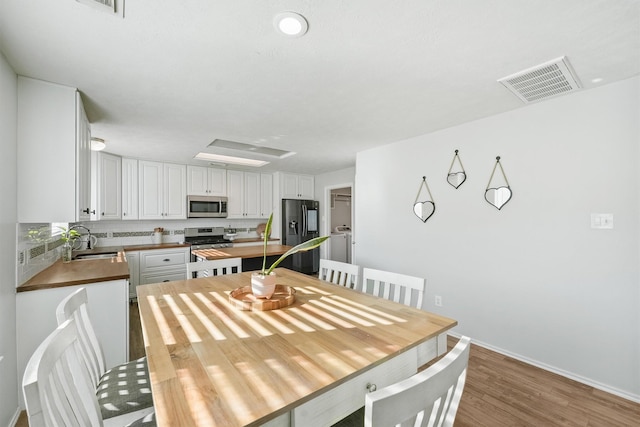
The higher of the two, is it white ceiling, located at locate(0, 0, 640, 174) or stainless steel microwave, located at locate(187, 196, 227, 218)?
white ceiling, located at locate(0, 0, 640, 174)

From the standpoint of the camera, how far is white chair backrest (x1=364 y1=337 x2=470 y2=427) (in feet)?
1.78

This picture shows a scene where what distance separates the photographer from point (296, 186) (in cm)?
582

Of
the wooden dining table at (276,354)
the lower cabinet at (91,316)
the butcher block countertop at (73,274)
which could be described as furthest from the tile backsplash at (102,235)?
the wooden dining table at (276,354)

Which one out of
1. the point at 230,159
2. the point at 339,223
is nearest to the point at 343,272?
the point at 230,159

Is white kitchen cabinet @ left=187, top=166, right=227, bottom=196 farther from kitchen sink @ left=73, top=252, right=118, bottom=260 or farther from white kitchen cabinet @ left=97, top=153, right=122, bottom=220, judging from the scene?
kitchen sink @ left=73, top=252, right=118, bottom=260

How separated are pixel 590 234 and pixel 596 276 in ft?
1.04

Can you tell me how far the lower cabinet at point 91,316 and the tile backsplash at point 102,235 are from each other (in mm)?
181

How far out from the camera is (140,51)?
5.28 feet

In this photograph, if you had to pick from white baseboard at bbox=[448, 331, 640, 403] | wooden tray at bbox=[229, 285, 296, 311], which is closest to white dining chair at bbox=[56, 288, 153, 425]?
wooden tray at bbox=[229, 285, 296, 311]

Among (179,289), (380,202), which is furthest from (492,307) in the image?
(179,289)

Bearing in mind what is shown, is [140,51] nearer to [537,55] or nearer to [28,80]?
[28,80]

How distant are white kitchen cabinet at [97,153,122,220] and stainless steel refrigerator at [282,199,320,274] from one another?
8.93 ft

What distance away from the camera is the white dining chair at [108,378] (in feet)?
3.70

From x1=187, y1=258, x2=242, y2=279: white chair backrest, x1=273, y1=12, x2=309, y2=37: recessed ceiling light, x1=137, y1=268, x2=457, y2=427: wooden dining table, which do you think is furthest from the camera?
x1=187, y1=258, x2=242, y2=279: white chair backrest
